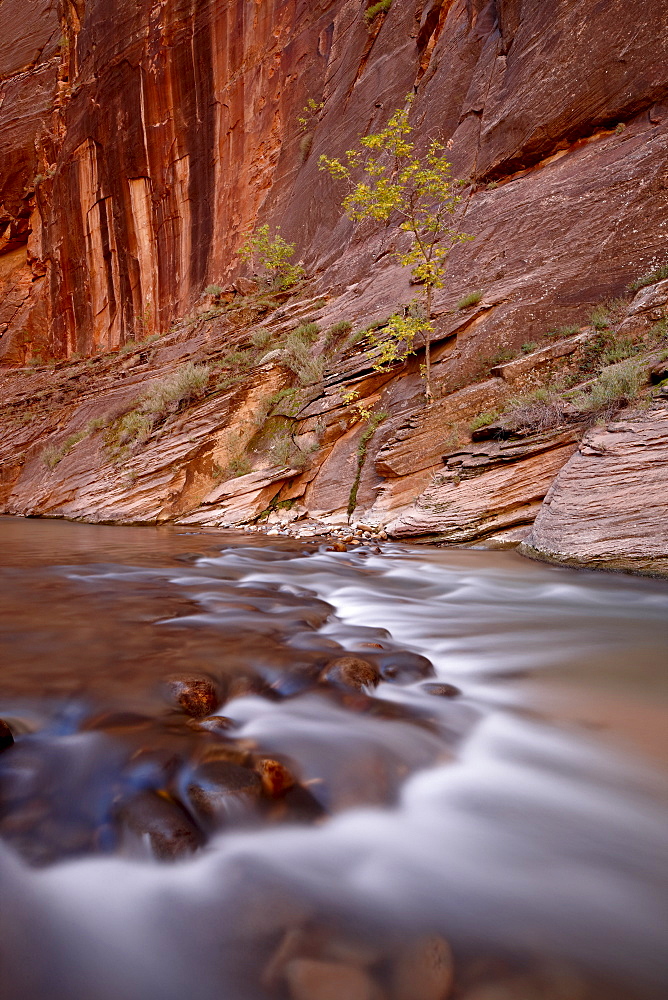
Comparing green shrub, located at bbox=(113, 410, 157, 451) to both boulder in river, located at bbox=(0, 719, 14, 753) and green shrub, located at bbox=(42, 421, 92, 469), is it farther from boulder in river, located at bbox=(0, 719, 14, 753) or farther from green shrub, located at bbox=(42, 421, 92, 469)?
boulder in river, located at bbox=(0, 719, 14, 753)

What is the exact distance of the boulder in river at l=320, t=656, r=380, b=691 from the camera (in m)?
2.53

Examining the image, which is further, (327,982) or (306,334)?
(306,334)

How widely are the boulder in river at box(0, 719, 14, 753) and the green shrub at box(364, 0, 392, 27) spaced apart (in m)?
21.7

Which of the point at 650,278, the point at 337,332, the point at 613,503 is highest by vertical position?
the point at 337,332

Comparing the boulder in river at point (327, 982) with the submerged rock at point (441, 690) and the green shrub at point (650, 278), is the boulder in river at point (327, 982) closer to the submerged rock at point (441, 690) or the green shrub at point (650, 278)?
the submerged rock at point (441, 690)

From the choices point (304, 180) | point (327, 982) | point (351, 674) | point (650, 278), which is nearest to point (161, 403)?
point (650, 278)

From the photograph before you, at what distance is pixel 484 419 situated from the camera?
6922 mm

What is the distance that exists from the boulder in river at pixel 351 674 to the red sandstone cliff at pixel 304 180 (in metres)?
3.67

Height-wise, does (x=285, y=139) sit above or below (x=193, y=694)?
above

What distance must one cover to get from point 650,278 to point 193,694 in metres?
7.38

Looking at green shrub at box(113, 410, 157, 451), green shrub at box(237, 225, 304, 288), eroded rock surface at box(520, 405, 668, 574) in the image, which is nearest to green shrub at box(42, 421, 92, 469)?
green shrub at box(113, 410, 157, 451)

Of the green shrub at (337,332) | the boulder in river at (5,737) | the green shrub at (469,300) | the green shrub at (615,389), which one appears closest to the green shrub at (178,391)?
the green shrub at (337,332)

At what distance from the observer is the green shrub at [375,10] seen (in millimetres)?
16750

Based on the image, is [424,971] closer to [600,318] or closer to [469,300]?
[600,318]
